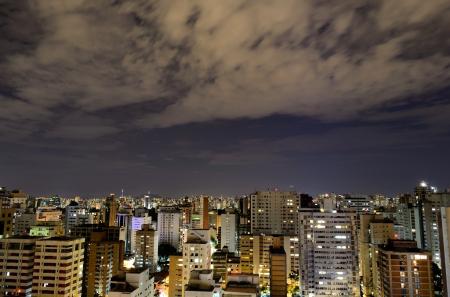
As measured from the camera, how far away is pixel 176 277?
29.9 m

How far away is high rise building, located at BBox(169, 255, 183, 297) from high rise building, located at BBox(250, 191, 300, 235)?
70.7 ft

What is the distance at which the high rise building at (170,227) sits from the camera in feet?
194

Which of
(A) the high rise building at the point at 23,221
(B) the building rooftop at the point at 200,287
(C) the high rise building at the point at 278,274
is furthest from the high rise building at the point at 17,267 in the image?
(A) the high rise building at the point at 23,221

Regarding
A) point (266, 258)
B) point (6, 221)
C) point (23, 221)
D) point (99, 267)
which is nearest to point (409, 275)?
point (266, 258)

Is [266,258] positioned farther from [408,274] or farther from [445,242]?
[445,242]

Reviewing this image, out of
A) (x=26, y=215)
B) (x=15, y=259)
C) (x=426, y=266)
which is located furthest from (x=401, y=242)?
(x=26, y=215)

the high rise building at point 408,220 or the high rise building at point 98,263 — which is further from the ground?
the high rise building at point 408,220

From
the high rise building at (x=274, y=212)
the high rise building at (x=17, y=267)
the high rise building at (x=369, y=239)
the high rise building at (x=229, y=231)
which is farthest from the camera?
the high rise building at (x=229, y=231)

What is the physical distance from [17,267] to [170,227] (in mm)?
34846

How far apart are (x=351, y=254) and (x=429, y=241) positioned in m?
12.8

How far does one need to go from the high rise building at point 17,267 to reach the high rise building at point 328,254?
65.3 feet

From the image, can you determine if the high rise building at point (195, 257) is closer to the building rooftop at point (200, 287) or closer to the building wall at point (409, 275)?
the building rooftop at point (200, 287)

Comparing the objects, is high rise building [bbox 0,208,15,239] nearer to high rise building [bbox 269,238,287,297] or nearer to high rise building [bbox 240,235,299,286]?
high rise building [bbox 240,235,299,286]

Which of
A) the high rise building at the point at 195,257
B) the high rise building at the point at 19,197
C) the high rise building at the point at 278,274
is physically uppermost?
the high rise building at the point at 19,197
